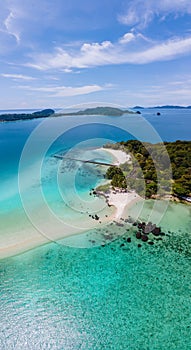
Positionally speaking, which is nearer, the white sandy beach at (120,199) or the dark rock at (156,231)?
the dark rock at (156,231)

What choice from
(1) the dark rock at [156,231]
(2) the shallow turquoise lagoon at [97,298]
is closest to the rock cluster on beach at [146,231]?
(1) the dark rock at [156,231]

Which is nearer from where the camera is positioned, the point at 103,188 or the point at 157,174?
the point at 103,188

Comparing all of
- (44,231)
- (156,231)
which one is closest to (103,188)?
(156,231)

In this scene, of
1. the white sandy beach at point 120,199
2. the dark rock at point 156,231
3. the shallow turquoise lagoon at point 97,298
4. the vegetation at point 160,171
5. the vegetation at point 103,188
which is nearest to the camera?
the shallow turquoise lagoon at point 97,298

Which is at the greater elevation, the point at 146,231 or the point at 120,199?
the point at 120,199

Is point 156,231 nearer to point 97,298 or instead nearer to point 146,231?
point 146,231

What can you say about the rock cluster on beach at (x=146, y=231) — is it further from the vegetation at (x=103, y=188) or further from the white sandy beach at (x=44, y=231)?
the vegetation at (x=103, y=188)

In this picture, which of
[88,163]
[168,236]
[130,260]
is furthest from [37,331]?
[88,163]

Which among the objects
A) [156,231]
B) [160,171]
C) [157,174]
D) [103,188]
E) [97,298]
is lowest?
[97,298]

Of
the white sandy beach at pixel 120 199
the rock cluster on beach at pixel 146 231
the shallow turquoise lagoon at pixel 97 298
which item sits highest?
the white sandy beach at pixel 120 199
